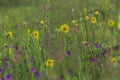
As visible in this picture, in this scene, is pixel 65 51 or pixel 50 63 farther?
pixel 65 51

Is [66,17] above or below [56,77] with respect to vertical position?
above

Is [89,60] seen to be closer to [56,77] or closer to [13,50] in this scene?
[56,77]

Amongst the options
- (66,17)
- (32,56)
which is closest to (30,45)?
(32,56)

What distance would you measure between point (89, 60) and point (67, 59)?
0.63 feet

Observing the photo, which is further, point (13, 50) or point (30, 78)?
point (13, 50)

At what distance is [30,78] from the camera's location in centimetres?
272

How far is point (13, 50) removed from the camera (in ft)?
10.1

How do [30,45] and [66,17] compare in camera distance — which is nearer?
[30,45]

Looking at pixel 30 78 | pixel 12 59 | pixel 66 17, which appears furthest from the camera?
pixel 66 17

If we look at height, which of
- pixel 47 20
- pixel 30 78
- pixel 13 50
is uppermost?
pixel 47 20

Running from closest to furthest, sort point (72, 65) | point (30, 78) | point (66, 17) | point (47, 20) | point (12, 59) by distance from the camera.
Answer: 1. point (72, 65)
2. point (30, 78)
3. point (12, 59)
4. point (47, 20)
5. point (66, 17)

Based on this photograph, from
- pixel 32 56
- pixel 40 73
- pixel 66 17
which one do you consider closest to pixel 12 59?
pixel 32 56

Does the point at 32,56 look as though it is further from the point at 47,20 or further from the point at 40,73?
the point at 47,20

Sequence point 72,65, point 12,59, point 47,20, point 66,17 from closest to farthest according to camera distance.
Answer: point 72,65 < point 12,59 < point 47,20 < point 66,17
